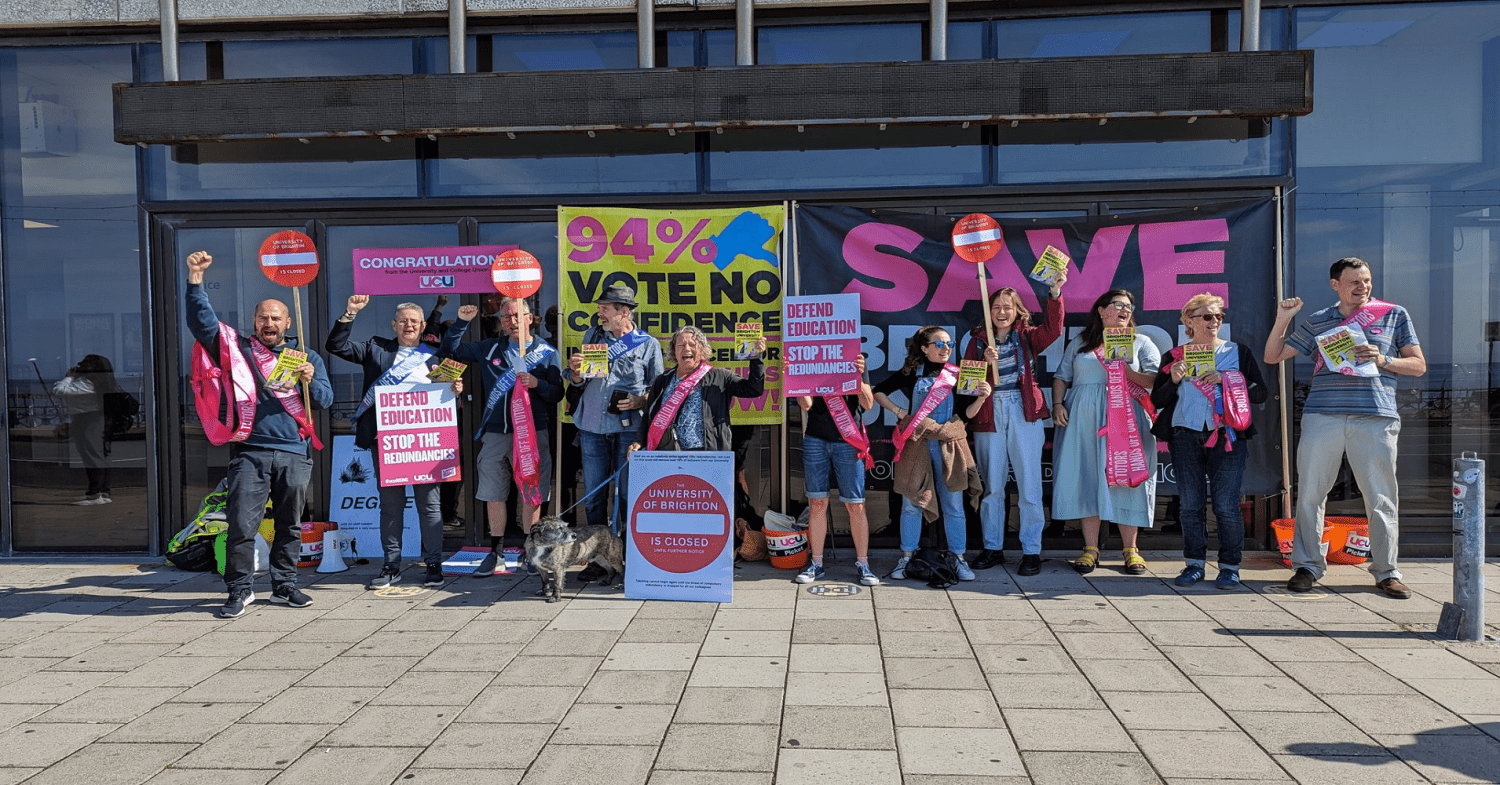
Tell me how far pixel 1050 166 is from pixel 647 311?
3.47 metres

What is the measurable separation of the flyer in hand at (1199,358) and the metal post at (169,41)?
315 inches

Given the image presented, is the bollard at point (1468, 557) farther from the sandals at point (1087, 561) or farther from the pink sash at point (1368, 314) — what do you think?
the sandals at point (1087, 561)

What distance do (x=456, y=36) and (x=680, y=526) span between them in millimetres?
4417

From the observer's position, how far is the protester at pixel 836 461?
5688 millimetres

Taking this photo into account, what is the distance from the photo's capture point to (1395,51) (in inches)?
266

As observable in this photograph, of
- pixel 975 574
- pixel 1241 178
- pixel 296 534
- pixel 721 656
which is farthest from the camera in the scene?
pixel 1241 178

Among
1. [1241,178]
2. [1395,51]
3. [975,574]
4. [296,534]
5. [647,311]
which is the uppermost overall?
[1395,51]

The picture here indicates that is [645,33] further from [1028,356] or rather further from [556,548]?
[556,548]

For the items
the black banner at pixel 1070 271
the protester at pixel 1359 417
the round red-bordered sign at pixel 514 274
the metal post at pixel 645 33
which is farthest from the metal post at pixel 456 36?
the protester at pixel 1359 417

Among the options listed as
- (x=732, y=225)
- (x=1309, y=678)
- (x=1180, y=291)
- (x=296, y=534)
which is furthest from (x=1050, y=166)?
(x=296, y=534)

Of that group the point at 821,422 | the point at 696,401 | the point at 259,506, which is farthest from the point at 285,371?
the point at 821,422

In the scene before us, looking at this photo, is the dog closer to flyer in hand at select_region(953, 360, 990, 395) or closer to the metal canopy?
flyer in hand at select_region(953, 360, 990, 395)

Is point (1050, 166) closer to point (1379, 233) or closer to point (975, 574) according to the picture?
point (1379, 233)

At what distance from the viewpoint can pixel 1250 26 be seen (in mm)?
6445
